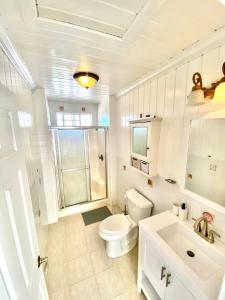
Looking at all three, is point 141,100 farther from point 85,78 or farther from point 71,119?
point 71,119

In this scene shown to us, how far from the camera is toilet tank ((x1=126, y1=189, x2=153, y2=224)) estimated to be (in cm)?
176

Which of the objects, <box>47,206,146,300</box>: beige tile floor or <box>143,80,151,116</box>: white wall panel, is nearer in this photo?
<box>47,206,146,300</box>: beige tile floor

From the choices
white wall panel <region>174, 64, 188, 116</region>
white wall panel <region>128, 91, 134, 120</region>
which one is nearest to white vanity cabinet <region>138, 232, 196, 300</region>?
white wall panel <region>174, 64, 188, 116</region>

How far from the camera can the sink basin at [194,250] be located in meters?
0.97

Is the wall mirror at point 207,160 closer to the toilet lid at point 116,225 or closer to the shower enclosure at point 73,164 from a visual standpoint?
the toilet lid at point 116,225

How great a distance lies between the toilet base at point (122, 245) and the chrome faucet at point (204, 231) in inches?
37.2

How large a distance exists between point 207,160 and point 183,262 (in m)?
0.78

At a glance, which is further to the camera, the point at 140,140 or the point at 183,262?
the point at 140,140

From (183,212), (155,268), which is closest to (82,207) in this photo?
(155,268)

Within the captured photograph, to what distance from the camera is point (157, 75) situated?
150cm

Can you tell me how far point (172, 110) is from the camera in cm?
138

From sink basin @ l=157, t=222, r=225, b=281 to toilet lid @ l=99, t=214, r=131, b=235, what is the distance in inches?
25.2

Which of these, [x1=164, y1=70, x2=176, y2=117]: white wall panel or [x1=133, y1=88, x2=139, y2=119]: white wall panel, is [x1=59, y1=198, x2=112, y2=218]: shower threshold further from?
[x1=164, y1=70, x2=176, y2=117]: white wall panel

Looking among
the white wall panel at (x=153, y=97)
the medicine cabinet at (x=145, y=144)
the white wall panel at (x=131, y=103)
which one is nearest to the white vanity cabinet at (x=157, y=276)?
the medicine cabinet at (x=145, y=144)
